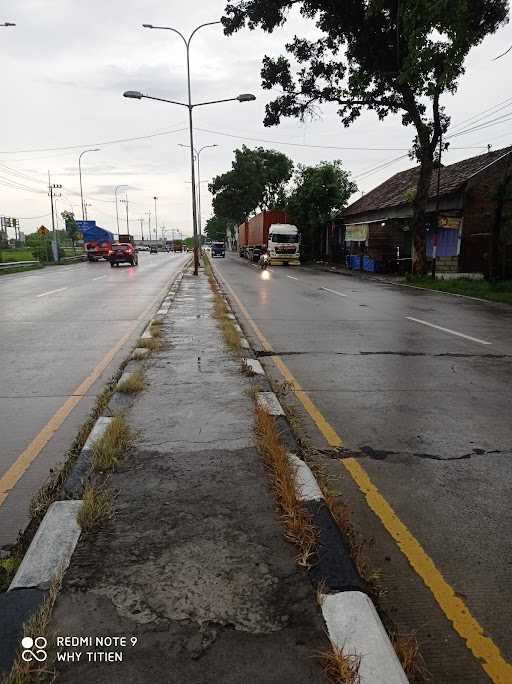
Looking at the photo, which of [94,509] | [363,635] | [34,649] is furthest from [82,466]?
[363,635]

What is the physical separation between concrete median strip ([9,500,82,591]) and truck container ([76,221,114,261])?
4904 cm

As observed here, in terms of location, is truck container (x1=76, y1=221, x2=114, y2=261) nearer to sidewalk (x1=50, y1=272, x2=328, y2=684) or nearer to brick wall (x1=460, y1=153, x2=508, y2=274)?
brick wall (x1=460, y1=153, x2=508, y2=274)

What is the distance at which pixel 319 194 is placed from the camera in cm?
4072

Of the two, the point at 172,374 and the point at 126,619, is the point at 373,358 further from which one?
the point at 126,619

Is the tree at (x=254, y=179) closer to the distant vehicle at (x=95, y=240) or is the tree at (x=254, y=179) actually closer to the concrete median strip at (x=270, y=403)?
the distant vehicle at (x=95, y=240)

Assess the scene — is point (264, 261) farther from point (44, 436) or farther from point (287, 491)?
point (287, 491)

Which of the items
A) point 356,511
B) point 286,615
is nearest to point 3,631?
point 286,615

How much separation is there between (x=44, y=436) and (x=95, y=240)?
52343 mm

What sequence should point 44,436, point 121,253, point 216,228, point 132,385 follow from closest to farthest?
1. point 44,436
2. point 132,385
3. point 121,253
4. point 216,228

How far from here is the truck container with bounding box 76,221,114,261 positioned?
51.5 m

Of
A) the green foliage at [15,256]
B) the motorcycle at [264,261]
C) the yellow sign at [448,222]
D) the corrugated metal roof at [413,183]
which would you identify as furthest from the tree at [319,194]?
the green foliage at [15,256]

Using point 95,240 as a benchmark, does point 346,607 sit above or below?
below

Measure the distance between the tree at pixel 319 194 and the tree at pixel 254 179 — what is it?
23.9 meters

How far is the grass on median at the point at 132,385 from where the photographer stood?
577 centimetres
